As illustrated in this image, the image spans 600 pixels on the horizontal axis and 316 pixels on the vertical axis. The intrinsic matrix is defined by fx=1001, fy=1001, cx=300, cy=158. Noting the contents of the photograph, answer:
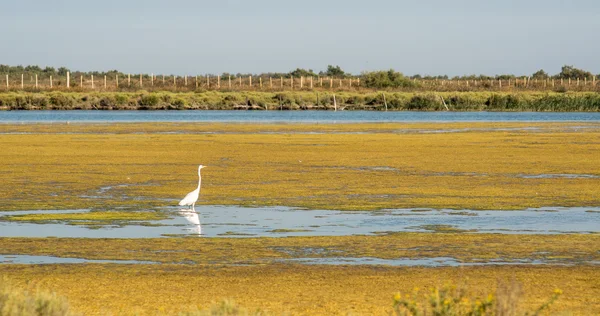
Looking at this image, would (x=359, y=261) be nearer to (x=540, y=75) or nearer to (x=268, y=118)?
(x=268, y=118)

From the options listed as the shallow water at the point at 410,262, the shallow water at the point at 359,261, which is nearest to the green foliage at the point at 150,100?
Answer: the shallow water at the point at 359,261

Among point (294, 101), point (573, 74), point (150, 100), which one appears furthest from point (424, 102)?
point (573, 74)

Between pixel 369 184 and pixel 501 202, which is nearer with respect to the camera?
pixel 501 202

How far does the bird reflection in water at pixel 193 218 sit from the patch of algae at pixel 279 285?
309 cm

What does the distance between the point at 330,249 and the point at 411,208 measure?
479 centimetres

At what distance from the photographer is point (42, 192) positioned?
20.2 m

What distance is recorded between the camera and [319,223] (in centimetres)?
1602

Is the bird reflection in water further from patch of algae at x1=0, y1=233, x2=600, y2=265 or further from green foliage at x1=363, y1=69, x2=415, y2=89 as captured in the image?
green foliage at x1=363, y1=69, x2=415, y2=89

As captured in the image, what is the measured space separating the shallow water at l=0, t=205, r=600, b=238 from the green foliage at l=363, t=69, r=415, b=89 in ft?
326

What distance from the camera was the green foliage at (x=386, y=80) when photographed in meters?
117

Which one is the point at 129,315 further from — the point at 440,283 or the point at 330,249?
the point at 330,249

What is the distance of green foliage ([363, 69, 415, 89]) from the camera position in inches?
4619

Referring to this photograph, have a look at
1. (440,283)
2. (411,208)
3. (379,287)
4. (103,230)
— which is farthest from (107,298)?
(411,208)

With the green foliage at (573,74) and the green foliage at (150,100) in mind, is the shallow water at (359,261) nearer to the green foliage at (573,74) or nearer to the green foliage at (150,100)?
the green foliage at (150,100)
